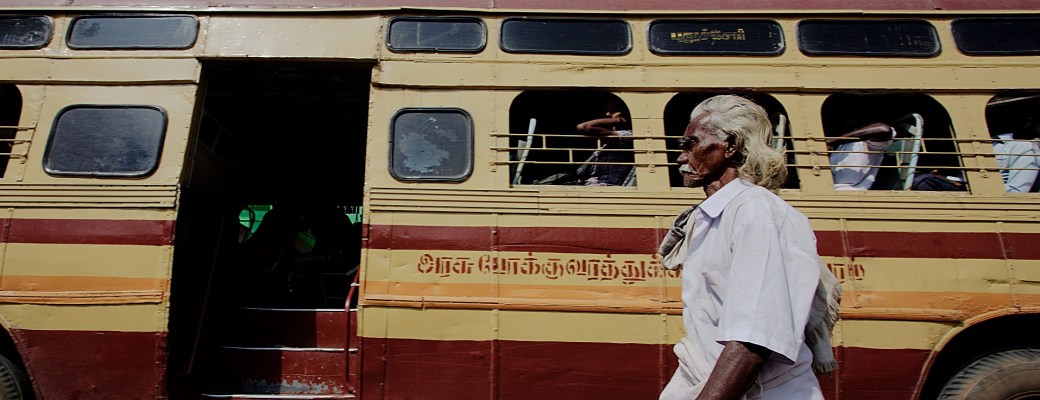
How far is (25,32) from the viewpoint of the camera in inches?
146

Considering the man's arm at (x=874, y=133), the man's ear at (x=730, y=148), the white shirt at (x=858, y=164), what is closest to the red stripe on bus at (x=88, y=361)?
the man's ear at (x=730, y=148)

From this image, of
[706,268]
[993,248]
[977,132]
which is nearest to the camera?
[706,268]

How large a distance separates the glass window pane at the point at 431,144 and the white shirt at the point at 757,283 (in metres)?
2.15

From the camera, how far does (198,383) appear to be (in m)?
3.85

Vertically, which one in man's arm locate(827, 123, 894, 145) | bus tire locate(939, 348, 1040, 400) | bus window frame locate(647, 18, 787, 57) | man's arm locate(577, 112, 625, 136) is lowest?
bus tire locate(939, 348, 1040, 400)

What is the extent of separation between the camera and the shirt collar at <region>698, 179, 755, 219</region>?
146cm

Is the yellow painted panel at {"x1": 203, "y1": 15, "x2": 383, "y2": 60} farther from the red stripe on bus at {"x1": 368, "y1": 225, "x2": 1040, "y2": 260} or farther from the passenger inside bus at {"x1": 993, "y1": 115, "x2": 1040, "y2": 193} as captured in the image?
the passenger inside bus at {"x1": 993, "y1": 115, "x2": 1040, "y2": 193}

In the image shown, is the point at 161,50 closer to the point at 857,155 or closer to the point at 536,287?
the point at 536,287

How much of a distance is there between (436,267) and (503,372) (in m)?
0.72

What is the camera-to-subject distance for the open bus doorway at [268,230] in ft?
12.3

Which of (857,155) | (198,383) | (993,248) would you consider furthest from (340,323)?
(993,248)

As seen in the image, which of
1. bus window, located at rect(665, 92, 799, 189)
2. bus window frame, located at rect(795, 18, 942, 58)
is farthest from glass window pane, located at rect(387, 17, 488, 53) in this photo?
bus window frame, located at rect(795, 18, 942, 58)

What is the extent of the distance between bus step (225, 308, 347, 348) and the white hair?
10.1ft

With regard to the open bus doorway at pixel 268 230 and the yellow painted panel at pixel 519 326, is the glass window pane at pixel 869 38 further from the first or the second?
the open bus doorway at pixel 268 230
